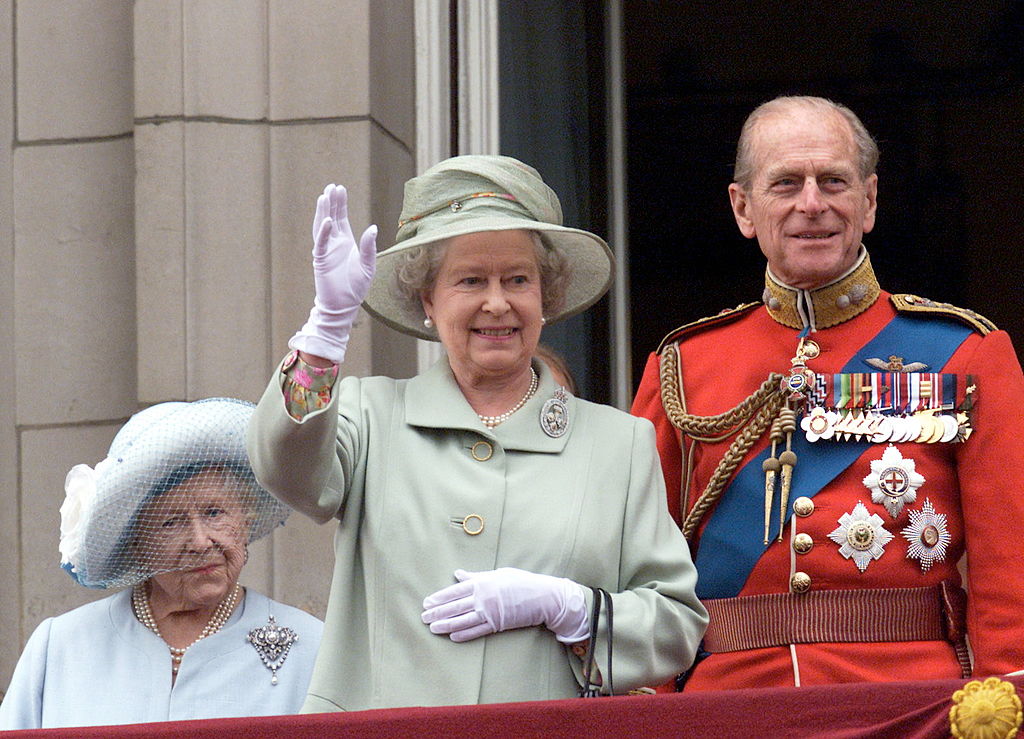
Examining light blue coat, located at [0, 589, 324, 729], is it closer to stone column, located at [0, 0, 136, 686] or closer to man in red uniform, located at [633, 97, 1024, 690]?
man in red uniform, located at [633, 97, 1024, 690]

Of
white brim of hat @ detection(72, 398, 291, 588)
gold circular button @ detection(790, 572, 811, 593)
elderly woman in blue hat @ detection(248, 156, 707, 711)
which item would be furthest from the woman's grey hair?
gold circular button @ detection(790, 572, 811, 593)

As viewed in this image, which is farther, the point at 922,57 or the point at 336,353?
the point at 922,57

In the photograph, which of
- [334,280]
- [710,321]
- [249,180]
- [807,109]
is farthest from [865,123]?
Result: [334,280]

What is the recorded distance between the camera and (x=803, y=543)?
11.3ft

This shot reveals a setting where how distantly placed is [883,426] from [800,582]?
326 mm

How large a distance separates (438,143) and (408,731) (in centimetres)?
264

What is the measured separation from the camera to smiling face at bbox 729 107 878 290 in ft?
11.7

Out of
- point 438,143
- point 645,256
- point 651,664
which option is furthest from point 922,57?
point 651,664

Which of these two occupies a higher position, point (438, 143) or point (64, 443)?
point (438, 143)

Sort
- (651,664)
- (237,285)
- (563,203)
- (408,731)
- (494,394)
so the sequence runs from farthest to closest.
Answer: (563,203) → (237,285) → (494,394) → (651,664) → (408,731)

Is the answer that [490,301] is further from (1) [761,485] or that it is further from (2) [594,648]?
(1) [761,485]

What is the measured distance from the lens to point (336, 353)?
2.83 metres

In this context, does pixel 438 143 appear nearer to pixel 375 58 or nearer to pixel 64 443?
pixel 375 58

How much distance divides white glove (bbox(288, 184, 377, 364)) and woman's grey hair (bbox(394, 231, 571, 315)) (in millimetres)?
317
